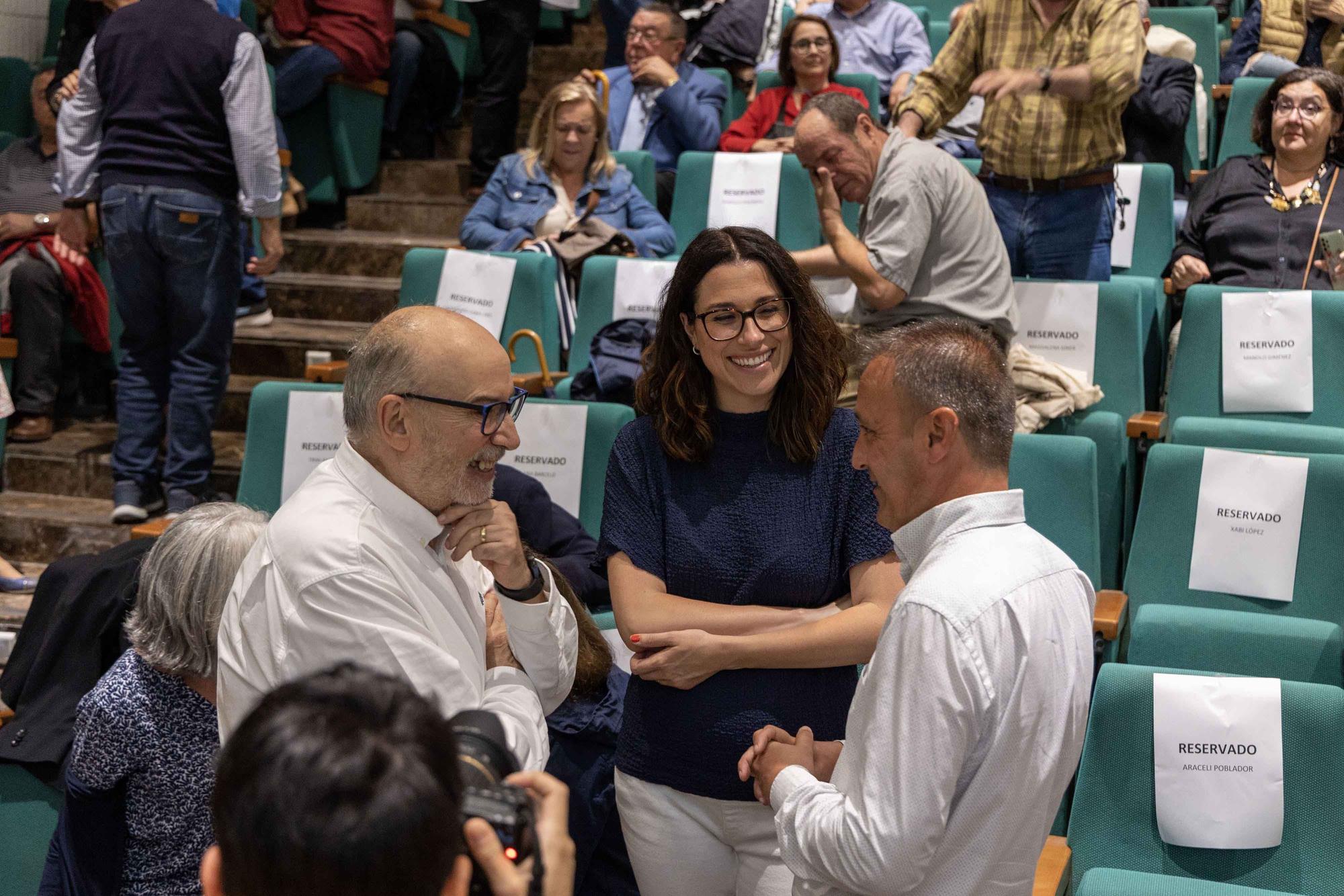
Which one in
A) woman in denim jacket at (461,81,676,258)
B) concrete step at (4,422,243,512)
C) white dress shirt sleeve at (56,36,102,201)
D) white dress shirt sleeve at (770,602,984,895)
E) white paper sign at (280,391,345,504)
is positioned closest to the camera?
white dress shirt sleeve at (770,602,984,895)

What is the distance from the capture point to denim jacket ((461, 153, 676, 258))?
4.36m

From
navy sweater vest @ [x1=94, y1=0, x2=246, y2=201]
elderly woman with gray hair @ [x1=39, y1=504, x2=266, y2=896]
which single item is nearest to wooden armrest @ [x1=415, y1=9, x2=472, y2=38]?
navy sweater vest @ [x1=94, y1=0, x2=246, y2=201]

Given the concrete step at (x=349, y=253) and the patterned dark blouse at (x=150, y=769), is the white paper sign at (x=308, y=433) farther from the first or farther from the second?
the concrete step at (x=349, y=253)

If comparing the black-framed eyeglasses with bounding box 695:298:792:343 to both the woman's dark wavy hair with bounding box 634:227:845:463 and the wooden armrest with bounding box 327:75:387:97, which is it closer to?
the woman's dark wavy hair with bounding box 634:227:845:463

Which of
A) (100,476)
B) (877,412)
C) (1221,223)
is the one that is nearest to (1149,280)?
(1221,223)

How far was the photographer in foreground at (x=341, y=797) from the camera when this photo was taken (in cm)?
71

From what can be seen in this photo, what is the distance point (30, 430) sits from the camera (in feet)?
14.6

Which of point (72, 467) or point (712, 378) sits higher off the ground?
point (712, 378)

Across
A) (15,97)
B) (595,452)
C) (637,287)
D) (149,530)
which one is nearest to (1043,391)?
(595,452)

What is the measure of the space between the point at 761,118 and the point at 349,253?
1720 millimetres

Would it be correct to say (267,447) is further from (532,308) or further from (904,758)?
(904,758)

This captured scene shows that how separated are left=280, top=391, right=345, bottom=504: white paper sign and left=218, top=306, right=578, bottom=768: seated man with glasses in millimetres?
1704

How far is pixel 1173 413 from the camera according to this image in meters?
3.47

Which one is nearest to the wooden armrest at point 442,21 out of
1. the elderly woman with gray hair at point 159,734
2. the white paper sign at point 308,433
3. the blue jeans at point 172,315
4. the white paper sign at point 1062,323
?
the blue jeans at point 172,315
